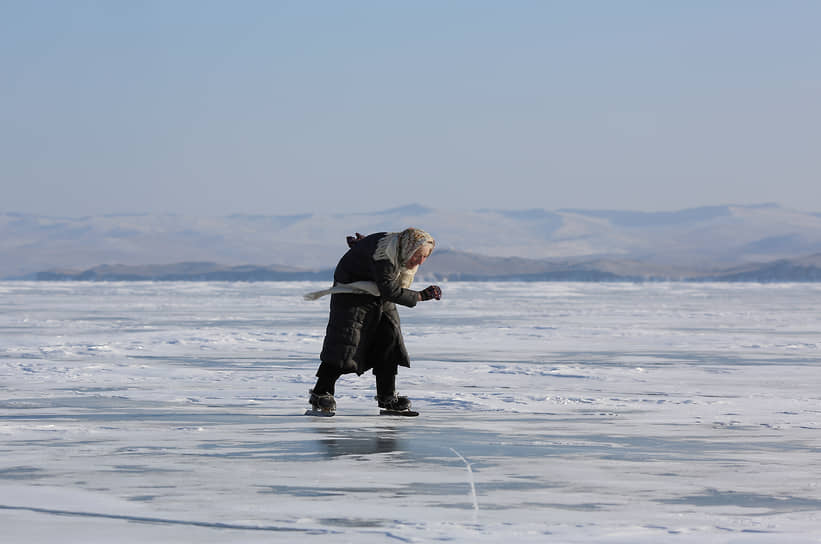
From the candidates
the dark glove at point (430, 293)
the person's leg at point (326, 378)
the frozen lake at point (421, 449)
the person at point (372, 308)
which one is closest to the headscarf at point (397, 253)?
the person at point (372, 308)

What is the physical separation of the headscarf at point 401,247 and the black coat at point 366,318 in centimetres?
4

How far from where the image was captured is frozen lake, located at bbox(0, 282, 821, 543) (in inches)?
148

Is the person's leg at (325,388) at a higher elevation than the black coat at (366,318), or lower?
lower

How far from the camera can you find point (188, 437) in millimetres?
5727

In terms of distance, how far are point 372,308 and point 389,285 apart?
0.88 feet

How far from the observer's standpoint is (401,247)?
6535 millimetres

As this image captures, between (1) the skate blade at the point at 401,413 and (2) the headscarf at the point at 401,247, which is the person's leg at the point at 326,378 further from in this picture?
(2) the headscarf at the point at 401,247

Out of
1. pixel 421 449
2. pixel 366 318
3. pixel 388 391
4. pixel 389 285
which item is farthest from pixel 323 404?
pixel 421 449

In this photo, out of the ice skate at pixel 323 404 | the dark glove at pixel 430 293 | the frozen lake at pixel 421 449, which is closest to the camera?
the frozen lake at pixel 421 449

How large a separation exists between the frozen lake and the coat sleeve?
0.65 metres

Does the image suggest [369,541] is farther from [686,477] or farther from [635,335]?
[635,335]

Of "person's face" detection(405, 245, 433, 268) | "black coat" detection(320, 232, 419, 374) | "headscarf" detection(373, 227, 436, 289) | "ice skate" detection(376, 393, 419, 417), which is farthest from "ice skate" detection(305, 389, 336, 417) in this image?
"person's face" detection(405, 245, 433, 268)

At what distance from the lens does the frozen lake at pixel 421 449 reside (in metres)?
3.75

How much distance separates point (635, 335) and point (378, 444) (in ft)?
33.6
